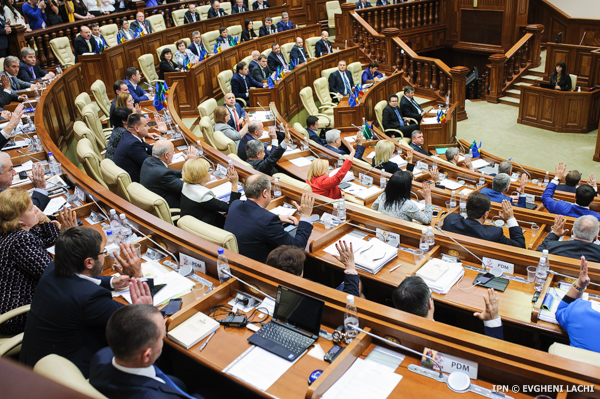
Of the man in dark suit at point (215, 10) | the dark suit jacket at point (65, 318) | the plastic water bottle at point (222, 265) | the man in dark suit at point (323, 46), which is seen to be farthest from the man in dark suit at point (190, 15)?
the dark suit jacket at point (65, 318)

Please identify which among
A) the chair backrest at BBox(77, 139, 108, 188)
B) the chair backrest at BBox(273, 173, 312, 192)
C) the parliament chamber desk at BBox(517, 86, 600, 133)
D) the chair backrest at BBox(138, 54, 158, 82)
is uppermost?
the chair backrest at BBox(138, 54, 158, 82)

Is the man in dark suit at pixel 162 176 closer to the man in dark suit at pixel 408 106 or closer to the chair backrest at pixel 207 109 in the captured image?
the chair backrest at pixel 207 109

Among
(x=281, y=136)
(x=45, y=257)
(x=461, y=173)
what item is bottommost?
(x=461, y=173)

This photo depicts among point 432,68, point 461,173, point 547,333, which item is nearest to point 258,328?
point 547,333

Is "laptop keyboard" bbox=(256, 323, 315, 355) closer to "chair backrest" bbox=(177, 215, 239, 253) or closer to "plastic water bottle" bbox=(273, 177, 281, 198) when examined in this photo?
"chair backrest" bbox=(177, 215, 239, 253)

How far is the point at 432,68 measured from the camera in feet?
30.5

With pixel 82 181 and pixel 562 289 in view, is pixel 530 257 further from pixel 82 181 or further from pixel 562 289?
pixel 82 181

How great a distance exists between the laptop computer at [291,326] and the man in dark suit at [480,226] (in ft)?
4.89

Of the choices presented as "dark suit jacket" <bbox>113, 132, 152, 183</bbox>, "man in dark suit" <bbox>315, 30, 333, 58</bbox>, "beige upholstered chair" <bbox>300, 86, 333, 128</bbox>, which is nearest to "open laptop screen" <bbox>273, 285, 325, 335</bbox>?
"dark suit jacket" <bbox>113, 132, 152, 183</bbox>

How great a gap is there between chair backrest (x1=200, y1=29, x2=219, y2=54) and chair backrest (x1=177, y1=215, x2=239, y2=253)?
7.00 meters

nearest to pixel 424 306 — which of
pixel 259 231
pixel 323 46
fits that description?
pixel 259 231

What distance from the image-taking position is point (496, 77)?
9867mm

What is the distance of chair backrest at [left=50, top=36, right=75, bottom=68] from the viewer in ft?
25.0

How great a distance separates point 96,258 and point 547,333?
223 cm
